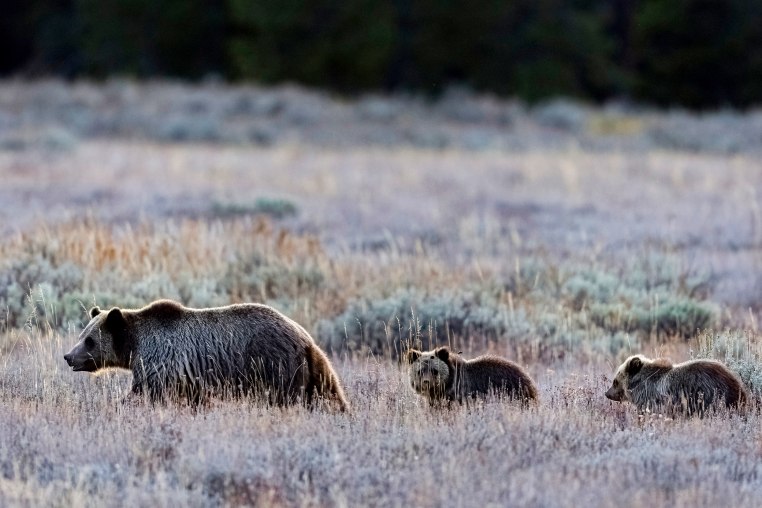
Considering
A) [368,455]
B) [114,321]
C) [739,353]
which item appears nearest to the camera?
[368,455]

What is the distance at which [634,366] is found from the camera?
7.75 m

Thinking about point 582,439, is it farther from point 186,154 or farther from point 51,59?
point 51,59

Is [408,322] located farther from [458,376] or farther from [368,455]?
[368,455]

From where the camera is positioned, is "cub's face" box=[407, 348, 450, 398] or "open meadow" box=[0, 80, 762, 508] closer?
"open meadow" box=[0, 80, 762, 508]

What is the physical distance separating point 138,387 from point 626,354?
3944 millimetres

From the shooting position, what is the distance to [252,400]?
699 cm

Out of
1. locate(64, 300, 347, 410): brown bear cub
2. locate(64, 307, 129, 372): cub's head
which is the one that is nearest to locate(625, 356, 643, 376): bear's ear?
locate(64, 300, 347, 410): brown bear cub

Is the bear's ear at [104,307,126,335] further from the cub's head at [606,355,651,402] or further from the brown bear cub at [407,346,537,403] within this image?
the cub's head at [606,355,651,402]

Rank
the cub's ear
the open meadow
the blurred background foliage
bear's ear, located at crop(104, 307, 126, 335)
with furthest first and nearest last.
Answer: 1. the blurred background foliage
2. the cub's ear
3. bear's ear, located at crop(104, 307, 126, 335)
4. the open meadow

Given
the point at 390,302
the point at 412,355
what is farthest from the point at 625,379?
the point at 390,302

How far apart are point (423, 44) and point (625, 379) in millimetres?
30798

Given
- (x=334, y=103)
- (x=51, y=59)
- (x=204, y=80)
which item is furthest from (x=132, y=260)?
(x=51, y=59)

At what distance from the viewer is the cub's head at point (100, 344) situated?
23.9 feet

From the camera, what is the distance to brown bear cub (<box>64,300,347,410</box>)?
702 cm
